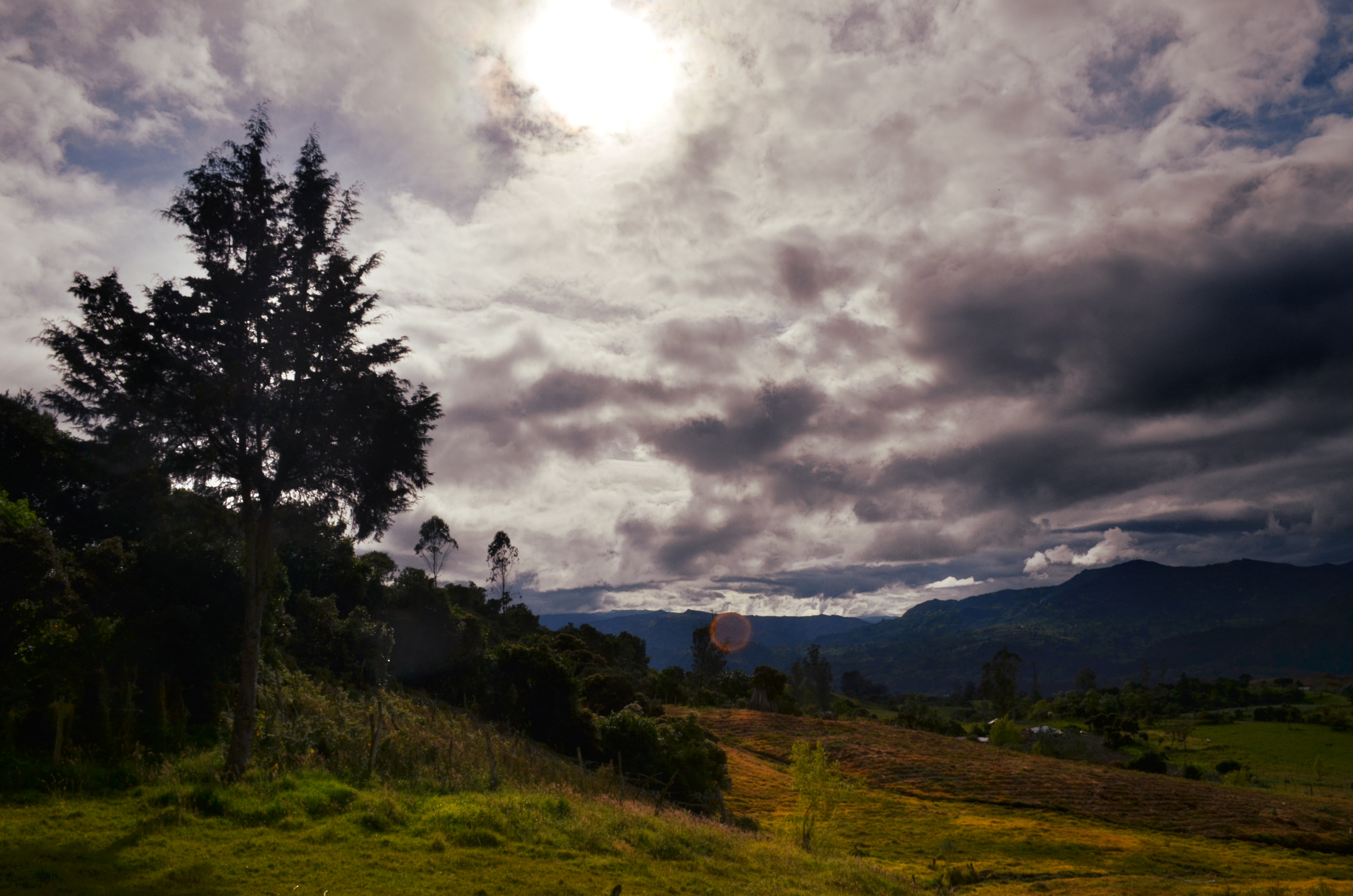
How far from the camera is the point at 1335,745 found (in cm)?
12188

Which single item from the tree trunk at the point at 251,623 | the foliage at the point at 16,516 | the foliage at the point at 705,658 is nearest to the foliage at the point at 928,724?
the foliage at the point at 705,658

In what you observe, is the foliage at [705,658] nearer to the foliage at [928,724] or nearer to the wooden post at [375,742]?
the foliage at [928,724]

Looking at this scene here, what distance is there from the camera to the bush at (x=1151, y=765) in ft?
322

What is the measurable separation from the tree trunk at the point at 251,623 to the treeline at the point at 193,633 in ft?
3.54

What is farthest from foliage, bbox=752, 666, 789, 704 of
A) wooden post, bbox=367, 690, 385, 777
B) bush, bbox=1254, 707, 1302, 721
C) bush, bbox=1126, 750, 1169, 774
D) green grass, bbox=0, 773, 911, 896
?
bush, bbox=1254, 707, 1302, 721

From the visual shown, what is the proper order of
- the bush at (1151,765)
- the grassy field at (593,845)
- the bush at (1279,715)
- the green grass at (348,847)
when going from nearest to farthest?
the green grass at (348,847), the grassy field at (593,845), the bush at (1151,765), the bush at (1279,715)

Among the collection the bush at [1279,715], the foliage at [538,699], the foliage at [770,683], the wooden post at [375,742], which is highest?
the wooden post at [375,742]

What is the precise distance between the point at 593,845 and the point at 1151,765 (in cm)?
11147

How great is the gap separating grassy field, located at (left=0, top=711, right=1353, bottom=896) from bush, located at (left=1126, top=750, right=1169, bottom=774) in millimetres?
29552

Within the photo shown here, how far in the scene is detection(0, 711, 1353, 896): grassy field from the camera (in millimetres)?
13336

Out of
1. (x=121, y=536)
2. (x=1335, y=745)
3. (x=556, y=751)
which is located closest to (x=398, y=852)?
(x=121, y=536)

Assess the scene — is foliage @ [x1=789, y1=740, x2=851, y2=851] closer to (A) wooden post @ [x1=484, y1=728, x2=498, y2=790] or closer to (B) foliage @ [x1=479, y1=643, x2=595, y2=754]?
(B) foliage @ [x1=479, y1=643, x2=595, y2=754]

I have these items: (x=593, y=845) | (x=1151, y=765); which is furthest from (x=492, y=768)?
(x=1151, y=765)

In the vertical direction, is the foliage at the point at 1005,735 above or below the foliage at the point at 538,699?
below
